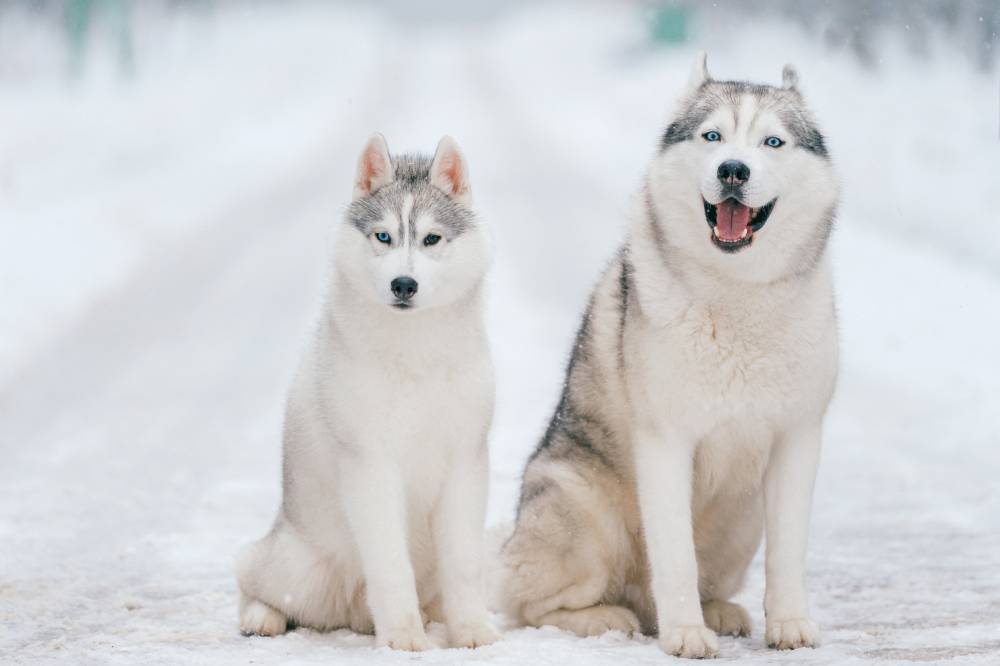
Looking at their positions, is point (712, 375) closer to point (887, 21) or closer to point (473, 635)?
point (473, 635)

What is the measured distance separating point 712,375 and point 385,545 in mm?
1183

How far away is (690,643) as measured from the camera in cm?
453

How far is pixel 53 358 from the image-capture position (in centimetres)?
942

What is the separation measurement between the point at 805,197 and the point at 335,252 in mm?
1555

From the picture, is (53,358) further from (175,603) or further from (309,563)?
(309,563)

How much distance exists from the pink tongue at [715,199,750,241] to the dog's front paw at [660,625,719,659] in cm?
127

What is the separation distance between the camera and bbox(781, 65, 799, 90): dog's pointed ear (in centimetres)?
488

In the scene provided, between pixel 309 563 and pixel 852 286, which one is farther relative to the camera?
pixel 852 286

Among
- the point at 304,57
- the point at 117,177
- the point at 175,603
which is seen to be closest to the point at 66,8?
the point at 304,57

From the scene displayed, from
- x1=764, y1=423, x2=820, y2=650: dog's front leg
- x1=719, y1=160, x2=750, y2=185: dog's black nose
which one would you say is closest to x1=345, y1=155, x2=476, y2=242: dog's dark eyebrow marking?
x1=719, y1=160, x2=750, y2=185: dog's black nose

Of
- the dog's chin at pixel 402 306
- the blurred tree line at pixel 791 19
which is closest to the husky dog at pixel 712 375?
the dog's chin at pixel 402 306

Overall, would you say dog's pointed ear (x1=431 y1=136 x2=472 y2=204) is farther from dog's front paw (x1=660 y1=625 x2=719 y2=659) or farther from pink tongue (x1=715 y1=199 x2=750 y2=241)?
dog's front paw (x1=660 y1=625 x2=719 y2=659)

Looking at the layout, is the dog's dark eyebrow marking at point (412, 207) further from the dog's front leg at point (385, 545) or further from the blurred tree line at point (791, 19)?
the blurred tree line at point (791, 19)

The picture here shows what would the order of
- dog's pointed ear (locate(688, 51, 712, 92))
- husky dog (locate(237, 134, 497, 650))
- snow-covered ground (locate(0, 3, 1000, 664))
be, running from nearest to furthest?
husky dog (locate(237, 134, 497, 650)) → dog's pointed ear (locate(688, 51, 712, 92)) → snow-covered ground (locate(0, 3, 1000, 664))
